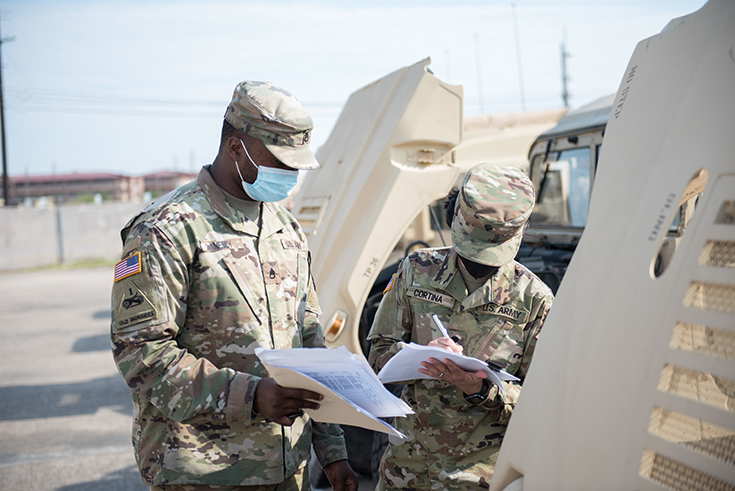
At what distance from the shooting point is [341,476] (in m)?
1.79

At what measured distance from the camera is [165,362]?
1.44 metres

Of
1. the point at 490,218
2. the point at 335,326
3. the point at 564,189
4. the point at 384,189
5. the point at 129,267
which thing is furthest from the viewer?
the point at 564,189

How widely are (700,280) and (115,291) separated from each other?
1.34 m

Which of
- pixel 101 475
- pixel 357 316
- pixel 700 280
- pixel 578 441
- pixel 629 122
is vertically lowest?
pixel 101 475

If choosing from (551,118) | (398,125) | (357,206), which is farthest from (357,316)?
(551,118)

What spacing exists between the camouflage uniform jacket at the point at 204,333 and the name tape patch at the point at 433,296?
43cm

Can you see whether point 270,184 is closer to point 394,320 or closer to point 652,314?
point 394,320

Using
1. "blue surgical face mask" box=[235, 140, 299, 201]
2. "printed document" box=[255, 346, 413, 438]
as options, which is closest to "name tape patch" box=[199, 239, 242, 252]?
"blue surgical face mask" box=[235, 140, 299, 201]

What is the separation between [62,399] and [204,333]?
15.1 feet

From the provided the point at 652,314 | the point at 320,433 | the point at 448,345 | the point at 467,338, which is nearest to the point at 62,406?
the point at 320,433

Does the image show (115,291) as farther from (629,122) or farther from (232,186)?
(629,122)

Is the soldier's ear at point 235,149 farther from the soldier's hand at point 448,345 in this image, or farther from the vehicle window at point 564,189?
the vehicle window at point 564,189

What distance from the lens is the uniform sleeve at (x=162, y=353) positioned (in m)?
1.44

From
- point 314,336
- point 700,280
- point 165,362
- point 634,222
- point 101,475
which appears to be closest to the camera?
point 700,280
